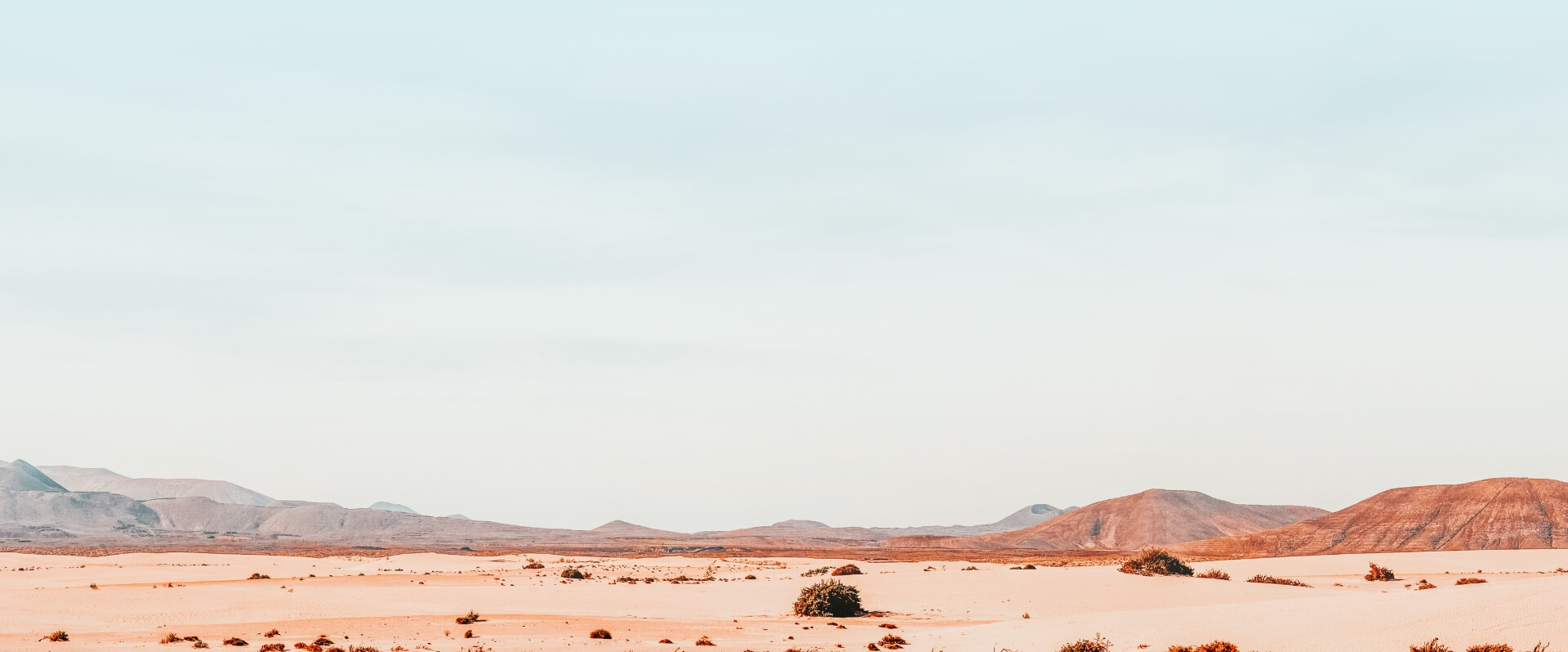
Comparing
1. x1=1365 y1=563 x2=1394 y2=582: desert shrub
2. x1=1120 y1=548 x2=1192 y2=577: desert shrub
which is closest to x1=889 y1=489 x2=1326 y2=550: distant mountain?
x1=1365 y1=563 x2=1394 y2=582: desert shrub

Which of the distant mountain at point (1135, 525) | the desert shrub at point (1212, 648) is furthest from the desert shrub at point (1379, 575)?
the distant mountain at point (1135, 525)

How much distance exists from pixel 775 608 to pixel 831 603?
13.7 feet

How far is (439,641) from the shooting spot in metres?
26.9

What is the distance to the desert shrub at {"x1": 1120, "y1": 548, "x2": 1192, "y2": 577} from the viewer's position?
46.1m

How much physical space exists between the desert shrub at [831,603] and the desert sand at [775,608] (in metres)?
0.91

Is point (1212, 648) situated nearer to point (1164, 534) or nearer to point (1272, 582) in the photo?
point (1272, 582)

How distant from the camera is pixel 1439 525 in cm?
10288

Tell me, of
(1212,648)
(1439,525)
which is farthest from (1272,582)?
(1439,525)

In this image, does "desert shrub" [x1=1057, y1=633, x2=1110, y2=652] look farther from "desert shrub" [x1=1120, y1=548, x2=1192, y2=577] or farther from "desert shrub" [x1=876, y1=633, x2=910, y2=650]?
"desert shrub" [x1=1120, y1=548, x2=1192, y2=577]

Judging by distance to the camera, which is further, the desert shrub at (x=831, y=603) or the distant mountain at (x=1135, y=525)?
the distant mountain at (x=1135, y=525)

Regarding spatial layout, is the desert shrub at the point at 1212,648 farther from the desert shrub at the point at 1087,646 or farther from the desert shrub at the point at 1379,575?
the desert shrub at the point at 1379,575

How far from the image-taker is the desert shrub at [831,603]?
34.6m

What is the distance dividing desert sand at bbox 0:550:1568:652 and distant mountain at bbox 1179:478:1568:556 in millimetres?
36668

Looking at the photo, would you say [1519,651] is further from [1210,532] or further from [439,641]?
[1210,532]
